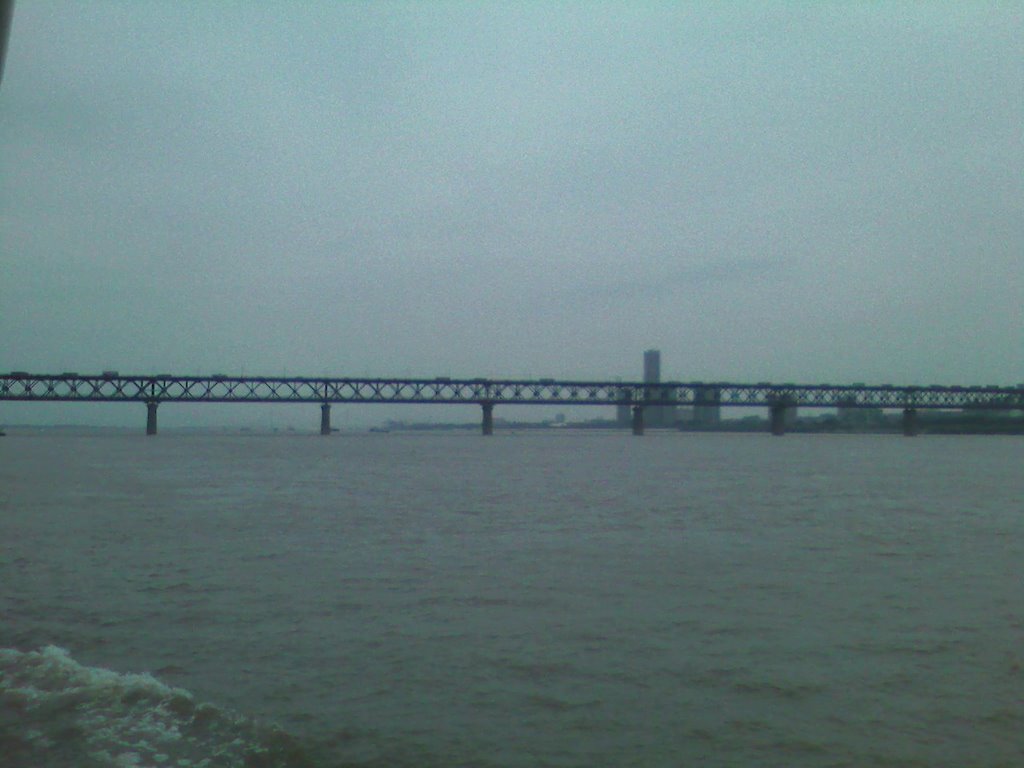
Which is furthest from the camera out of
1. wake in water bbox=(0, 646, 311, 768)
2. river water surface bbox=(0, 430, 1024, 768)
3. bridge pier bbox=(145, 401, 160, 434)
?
bridge pier bbox=(145, 401, 160, 434)

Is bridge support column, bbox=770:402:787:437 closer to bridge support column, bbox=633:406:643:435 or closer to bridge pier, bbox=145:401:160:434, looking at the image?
bridge support column, bbox=633:406:643:435

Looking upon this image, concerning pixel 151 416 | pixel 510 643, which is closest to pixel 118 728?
pixel 510 643

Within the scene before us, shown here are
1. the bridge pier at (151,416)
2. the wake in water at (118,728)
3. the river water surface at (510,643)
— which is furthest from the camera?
the bridge pier at (151,416)

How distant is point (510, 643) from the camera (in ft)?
35.6

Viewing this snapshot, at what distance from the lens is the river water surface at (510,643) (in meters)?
7.71

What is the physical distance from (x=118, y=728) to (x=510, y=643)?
4573 mm

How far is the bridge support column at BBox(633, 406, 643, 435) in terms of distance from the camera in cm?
17375

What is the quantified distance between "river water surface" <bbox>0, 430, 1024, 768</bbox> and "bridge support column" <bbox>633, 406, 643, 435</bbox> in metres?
150

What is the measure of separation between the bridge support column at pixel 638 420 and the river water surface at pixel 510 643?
150194 millimetres

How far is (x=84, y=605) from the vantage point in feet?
42.5

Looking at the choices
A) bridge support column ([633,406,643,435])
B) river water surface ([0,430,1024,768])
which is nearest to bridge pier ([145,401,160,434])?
bridge support column ([633,406,643,435])

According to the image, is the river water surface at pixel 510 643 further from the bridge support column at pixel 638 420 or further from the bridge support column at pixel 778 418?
the bridge support column at pixel 778 418

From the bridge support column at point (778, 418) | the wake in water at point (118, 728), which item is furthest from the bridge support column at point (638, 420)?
the wake in water at point (118, 728)

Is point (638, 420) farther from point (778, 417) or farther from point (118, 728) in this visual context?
point (118, 728)
